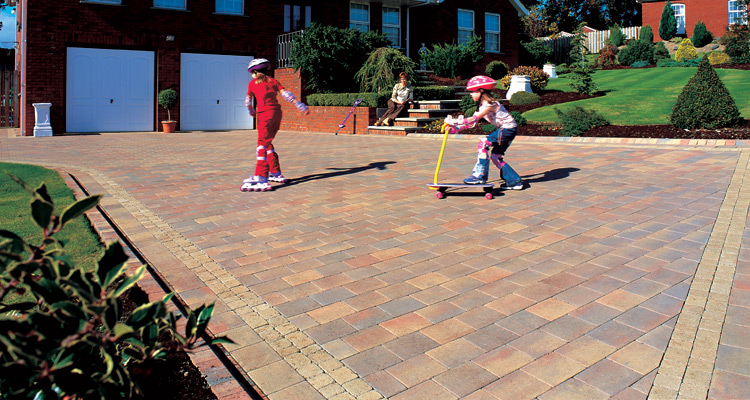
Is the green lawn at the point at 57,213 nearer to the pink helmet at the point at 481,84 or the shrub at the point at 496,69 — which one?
the pink helmet at the point at 481,84

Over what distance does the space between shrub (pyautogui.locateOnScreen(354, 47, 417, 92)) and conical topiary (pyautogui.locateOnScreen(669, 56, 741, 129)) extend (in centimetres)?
825

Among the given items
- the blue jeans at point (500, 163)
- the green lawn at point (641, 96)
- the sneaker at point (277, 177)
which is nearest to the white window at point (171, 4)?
the green lawn at point (641, 96)

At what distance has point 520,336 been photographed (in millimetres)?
3426

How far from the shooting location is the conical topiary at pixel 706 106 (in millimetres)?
12601

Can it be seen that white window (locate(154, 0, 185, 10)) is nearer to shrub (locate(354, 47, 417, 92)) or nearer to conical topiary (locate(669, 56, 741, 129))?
shrub (locate(354, 47, 417, 92))

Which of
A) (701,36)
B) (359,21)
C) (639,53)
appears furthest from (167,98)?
(701,36)

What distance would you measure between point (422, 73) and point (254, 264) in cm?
1985

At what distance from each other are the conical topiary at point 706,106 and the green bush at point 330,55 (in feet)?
32.6

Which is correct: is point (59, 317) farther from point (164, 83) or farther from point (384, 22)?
point (384, 22)

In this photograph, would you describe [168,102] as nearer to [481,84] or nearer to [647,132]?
[647,132]

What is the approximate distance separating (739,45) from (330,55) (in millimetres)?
20203

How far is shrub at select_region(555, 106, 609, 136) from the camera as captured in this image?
13484 millimetres

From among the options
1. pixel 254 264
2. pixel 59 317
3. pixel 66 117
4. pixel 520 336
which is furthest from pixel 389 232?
pixel 66 117

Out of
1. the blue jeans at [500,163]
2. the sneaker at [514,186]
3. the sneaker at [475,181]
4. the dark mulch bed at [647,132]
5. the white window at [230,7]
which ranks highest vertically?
the white window at [230,7]
